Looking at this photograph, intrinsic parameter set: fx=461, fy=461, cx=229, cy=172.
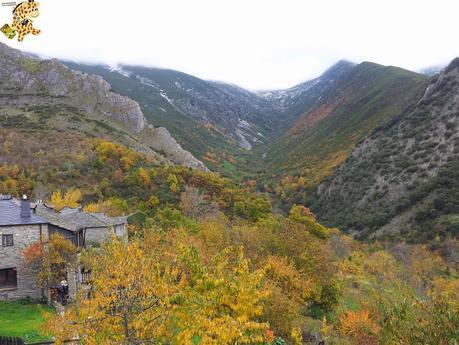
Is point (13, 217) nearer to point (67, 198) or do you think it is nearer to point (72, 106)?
point (67, 198)

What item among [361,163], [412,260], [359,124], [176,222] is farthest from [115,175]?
[359,124]

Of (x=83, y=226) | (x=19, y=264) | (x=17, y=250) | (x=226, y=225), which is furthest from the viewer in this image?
(x=226, y=225)

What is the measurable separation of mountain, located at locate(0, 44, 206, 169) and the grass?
8804 cm

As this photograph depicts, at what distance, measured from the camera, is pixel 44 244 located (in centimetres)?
2984

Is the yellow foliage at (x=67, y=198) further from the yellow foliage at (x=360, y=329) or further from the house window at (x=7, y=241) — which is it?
the yellow foliage at (x=360, y=329)

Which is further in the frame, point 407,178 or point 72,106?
point 72,106

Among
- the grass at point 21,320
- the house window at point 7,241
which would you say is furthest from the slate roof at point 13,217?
the grass at point 21,320

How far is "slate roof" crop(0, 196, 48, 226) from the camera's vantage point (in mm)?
29719

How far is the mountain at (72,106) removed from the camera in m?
119

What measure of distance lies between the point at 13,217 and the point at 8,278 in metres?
4.02

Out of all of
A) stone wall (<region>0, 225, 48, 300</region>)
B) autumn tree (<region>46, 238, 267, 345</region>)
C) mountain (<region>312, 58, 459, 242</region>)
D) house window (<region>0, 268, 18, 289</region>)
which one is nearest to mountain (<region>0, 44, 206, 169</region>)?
mountain (<region>312, 58, 459, 242</region>)

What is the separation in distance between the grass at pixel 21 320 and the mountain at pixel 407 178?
6615cm

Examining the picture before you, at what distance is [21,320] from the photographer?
24578 mm

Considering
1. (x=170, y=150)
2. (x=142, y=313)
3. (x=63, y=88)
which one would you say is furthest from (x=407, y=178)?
(x=63, y=88)
